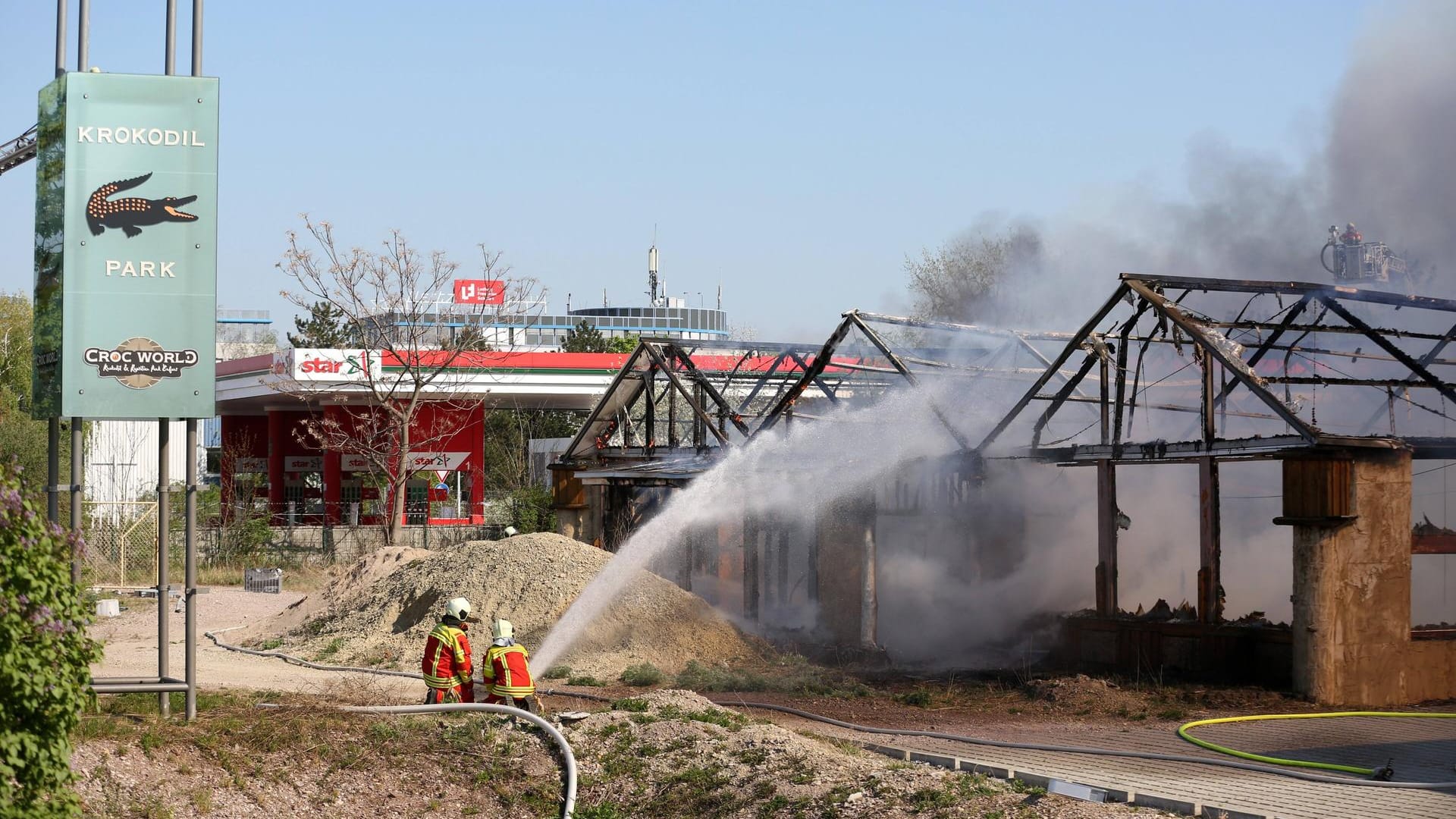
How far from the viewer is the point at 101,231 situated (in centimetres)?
1214

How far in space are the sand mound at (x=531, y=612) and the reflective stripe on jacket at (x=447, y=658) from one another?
21.5 ft

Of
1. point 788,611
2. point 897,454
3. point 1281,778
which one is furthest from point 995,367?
point 1281,778

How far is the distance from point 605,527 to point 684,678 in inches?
391

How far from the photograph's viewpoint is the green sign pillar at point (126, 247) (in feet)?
39.4

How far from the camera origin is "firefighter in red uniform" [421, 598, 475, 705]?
1351 centimetres

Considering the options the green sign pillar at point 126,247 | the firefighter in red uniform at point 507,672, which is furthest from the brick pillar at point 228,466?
the green sign pillar at point 126,247

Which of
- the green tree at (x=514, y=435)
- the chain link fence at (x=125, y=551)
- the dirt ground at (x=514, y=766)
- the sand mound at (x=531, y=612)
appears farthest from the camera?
the green tree at (x=514, y=435)

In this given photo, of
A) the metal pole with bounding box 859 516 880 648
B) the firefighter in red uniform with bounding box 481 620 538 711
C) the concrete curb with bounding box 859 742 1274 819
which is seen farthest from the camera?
the metal pole with bounding box 859 516 880 648

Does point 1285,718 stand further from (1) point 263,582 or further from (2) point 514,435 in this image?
(2) point 514,435

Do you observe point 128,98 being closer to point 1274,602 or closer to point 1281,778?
point 1281,778

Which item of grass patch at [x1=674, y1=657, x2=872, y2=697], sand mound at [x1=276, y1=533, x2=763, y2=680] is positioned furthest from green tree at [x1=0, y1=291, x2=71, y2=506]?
grass patch at [x1=674, y1=657, x2=872, y2=697]

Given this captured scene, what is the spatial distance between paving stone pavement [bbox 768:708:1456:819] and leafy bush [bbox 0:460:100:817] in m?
7.20

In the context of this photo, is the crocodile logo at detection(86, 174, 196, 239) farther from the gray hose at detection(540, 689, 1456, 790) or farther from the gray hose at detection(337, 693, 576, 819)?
the gray hose at detection(540, 689, 1456, 790)

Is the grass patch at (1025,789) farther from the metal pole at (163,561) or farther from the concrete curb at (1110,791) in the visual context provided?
the metal pole at (163,561)
